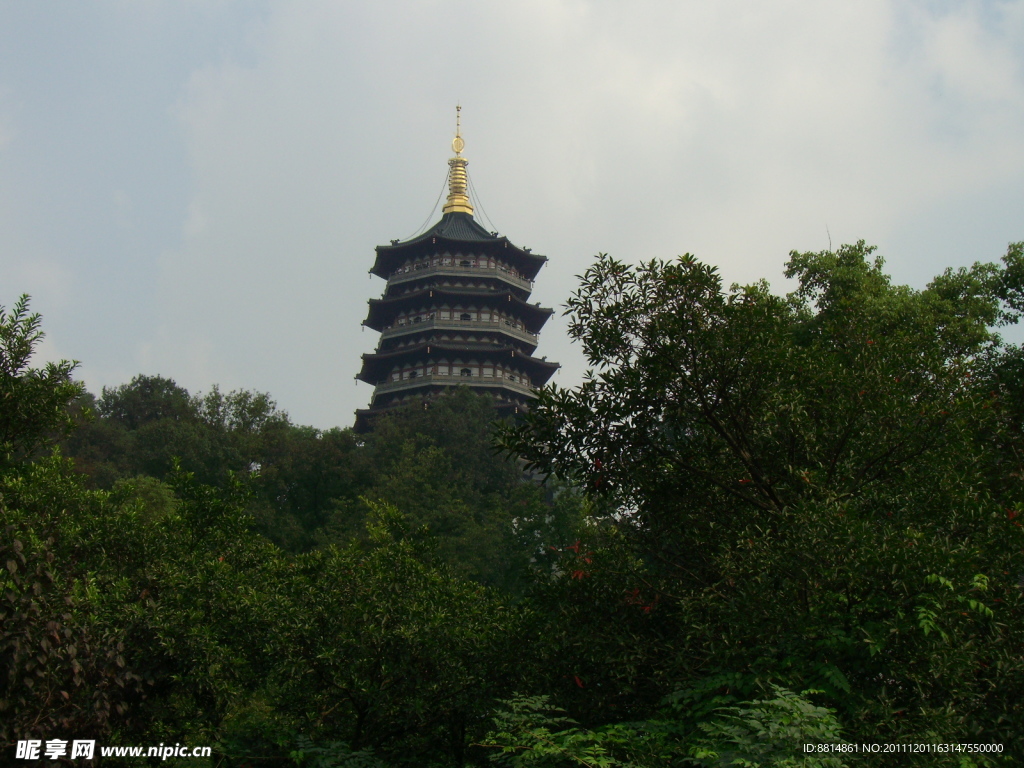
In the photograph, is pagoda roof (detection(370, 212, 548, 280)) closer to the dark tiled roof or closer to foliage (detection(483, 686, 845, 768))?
the dark tiled roof

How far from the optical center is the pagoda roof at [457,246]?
46.5 m

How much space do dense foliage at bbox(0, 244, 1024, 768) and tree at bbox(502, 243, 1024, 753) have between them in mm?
23

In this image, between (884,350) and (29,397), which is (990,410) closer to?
(884,350)

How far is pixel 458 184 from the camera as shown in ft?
165

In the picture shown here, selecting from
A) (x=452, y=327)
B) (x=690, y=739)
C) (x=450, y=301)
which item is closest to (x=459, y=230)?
(x=450, y=301)

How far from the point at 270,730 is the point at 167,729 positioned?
0.88 meters

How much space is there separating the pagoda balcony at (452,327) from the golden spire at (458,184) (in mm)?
6866

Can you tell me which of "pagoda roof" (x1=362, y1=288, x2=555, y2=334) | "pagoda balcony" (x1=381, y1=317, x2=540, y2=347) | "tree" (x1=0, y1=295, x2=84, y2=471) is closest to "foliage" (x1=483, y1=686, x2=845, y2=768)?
"tree" (x1=0, y1=295, x2=84, y2=471)

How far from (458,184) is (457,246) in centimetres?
522

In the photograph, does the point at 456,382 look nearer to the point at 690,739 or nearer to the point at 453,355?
the point at 453,355

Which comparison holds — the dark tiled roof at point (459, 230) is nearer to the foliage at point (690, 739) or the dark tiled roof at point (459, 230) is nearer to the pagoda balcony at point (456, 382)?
the pagoda balcony at point (456, 382)

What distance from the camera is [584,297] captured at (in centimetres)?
828

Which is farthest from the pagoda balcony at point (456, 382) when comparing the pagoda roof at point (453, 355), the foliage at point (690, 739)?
the foliage at point (690, 739)

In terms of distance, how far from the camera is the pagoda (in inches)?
1767
